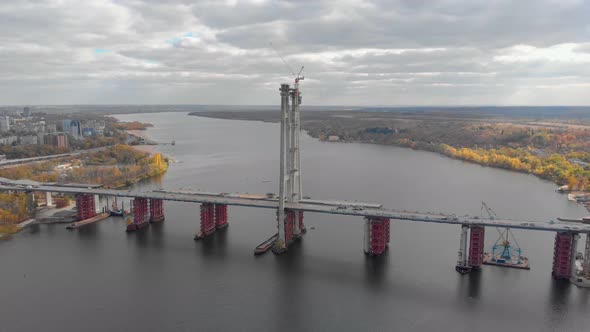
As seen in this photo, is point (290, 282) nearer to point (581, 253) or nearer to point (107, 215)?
point (581, 253)

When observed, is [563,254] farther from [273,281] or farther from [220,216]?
[220,216]

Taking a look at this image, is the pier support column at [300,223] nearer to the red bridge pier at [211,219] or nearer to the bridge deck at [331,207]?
the bridge deck at [331,207]

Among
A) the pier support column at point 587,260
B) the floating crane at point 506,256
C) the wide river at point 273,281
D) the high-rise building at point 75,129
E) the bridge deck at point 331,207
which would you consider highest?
the high-rise building at point 75,129

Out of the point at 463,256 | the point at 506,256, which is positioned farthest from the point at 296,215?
the point at 506,256

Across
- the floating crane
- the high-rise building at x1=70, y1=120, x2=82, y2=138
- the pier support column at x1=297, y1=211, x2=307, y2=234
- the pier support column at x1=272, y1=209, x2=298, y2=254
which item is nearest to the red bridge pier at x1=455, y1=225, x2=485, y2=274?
the floating crane

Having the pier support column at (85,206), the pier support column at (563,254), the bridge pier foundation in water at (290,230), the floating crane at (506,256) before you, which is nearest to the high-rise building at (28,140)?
the pier support column at (85,206)

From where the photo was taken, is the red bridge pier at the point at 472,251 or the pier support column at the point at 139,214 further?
the pier support column at the point at 139,214

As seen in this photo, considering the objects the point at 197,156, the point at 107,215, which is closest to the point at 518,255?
the point at 107,215
